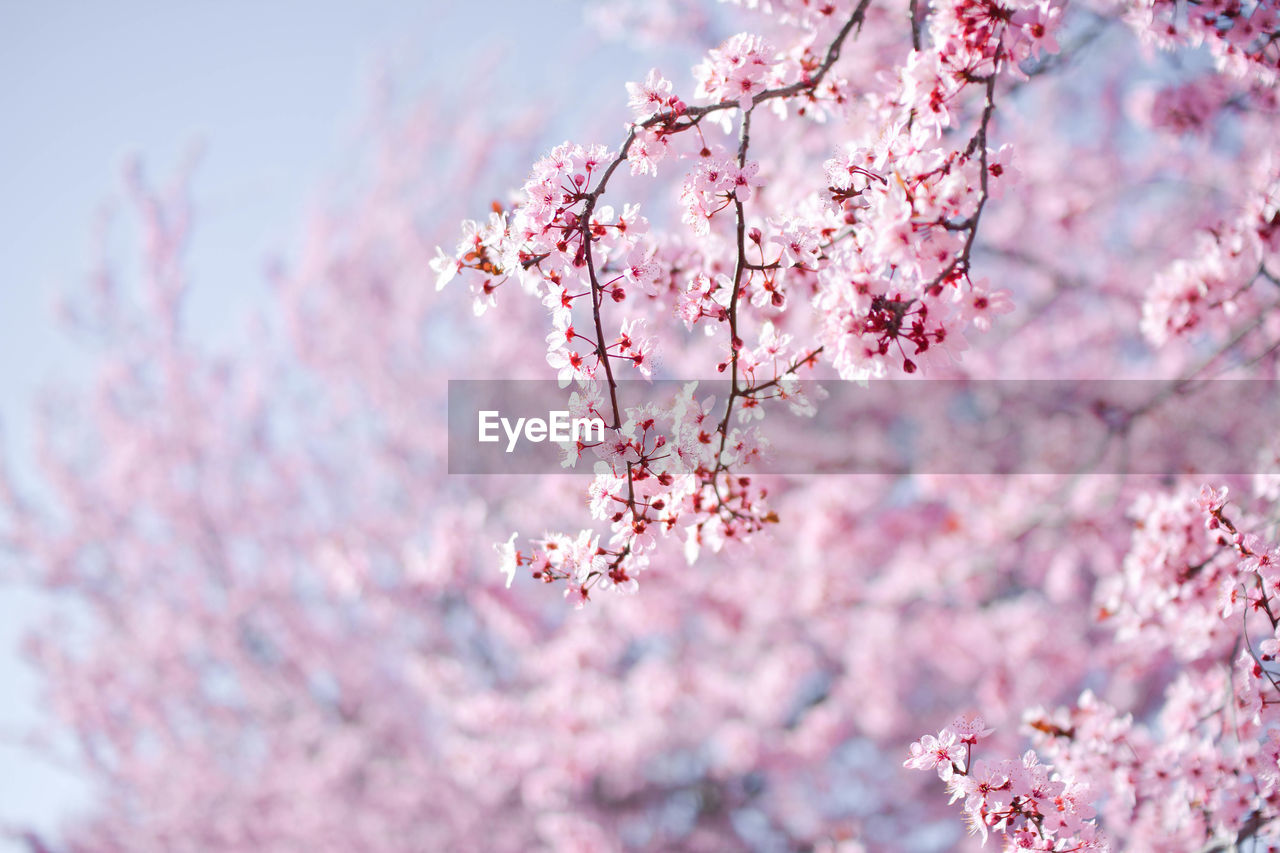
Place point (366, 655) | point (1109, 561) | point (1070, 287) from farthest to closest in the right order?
point (366, 655) → point (1109, 561) → point (1070, 287)

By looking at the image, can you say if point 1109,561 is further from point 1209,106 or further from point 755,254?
point 755,254

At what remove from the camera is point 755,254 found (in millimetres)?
2180

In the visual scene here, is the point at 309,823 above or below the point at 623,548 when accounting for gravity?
below

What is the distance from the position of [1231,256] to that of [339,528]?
10.2 m

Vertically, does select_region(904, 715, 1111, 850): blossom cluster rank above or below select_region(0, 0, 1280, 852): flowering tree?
below

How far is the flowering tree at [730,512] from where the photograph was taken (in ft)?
6.34

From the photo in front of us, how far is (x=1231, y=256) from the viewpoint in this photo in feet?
9.09

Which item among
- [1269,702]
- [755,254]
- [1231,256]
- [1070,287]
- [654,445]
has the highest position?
[1070,287]

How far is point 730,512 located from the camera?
210 cm

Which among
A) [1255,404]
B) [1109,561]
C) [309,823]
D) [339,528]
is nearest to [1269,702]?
[1109,561]

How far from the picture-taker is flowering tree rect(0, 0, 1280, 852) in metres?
1.93

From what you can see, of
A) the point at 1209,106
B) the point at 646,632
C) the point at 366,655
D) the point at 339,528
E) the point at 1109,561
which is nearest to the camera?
the point at 1209,106

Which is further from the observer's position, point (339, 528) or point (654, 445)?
point (339, 528)

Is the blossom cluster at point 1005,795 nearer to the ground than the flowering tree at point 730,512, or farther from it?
nearer to the ground
